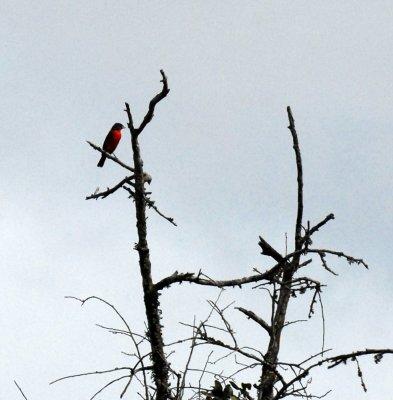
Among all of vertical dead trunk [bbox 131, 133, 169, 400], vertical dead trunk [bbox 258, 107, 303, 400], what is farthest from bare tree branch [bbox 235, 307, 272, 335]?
vertical dead trunk [bbox 131, 133, 169, 400]

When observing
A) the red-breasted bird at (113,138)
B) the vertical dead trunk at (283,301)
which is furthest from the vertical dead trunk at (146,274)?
the red-breasted bird at (113,138)

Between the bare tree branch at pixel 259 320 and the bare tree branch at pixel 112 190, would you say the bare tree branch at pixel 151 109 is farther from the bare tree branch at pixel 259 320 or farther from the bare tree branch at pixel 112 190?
the bare tree branch at pixel 259 320

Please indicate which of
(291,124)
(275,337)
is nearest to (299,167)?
(291,124)

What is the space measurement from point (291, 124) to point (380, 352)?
423 centimetres

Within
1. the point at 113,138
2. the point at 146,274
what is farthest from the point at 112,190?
the point at 113,138

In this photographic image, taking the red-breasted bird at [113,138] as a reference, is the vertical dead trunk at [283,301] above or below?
below

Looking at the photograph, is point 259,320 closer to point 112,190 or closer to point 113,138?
point 112,190

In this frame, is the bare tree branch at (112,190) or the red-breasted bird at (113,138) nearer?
the bare tree branch at (112,190)

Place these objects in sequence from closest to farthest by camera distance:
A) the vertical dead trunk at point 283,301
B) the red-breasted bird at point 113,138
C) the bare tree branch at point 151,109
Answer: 1. the bare tree branch at point 151,109
2. the vertical dead trunk at point 283,301
3. the red-breasted bird at point 113,138

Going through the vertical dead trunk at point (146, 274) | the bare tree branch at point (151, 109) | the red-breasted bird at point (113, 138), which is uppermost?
the red-breasted bird at point (113, 138)

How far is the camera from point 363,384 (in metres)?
5.87

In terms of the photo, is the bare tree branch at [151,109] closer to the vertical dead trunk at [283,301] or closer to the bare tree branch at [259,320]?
the vertical dead trunk at [283,301]

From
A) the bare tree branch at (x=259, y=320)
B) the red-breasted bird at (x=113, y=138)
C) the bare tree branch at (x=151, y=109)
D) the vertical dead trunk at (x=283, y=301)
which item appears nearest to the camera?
the bare tree branch at (x=151, y=109)

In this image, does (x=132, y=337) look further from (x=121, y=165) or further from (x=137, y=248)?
(x=121, y=165)
